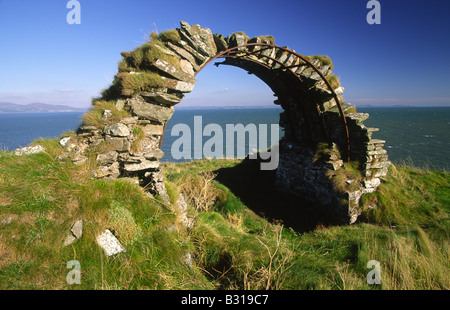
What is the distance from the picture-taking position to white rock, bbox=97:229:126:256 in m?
3.11

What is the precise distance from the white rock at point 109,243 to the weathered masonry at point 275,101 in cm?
141

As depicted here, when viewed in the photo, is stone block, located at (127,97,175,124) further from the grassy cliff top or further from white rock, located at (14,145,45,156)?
white rock, located at (14,145,45,156)

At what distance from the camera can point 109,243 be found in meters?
3.19

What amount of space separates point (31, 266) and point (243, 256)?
3.01 m

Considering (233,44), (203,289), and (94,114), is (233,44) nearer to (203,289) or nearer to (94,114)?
(94,114)

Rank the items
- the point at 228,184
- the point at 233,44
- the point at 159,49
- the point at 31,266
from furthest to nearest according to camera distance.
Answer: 1. the point at 228,184
2. the point at 233,44
3. the point at 159,49
4. the point at 31,266

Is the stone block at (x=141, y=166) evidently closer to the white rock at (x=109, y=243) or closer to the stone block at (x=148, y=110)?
the stone block at (x=148, y=110)

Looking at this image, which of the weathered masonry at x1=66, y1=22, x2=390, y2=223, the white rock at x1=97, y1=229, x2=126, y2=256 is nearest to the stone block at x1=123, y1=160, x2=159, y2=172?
the weathered masonry at x1=66, y1=22, x2=390, y2=223

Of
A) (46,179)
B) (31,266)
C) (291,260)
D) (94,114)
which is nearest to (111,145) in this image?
(94,114)

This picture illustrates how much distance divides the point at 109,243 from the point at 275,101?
942cm

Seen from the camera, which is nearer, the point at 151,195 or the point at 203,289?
the point at 203,289

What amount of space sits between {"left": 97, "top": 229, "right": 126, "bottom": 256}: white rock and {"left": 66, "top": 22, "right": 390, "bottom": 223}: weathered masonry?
4.64ft

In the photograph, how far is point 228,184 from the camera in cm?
1146

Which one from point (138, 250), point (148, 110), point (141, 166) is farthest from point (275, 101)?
point (138, 250)
